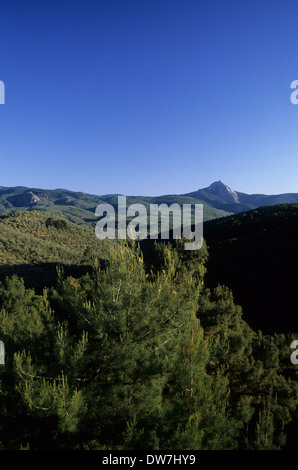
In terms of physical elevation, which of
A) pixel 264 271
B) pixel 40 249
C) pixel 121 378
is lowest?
pixel 264 271

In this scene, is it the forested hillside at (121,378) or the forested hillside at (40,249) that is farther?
the forested hillside at (40,249)

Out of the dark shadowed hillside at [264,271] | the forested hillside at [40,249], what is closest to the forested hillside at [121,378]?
the forested hillside at [40,249]

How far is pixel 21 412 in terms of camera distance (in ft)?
20.6

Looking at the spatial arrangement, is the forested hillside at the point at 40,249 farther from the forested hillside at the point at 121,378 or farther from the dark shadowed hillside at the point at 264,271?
the dark shadowed hillside at the point at 264,271

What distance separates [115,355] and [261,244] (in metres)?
32.3

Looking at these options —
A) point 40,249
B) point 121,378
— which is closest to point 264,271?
point 121,378

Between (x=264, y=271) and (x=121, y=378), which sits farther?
(x=264, y=271)

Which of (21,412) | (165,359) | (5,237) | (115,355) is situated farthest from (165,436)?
(5,237)

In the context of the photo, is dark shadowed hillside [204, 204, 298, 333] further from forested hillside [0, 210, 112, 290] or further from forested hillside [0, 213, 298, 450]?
forested hillside [0, 213, 298, 450]

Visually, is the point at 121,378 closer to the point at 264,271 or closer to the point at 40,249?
the point at 264,271

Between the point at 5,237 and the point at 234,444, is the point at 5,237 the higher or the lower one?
the higher one

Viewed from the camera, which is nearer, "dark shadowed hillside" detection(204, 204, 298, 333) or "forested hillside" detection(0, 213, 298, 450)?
"forested hillside" detection(0, 213, 298, 450)

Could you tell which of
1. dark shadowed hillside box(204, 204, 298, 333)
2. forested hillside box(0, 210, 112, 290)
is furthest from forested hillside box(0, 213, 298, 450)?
dark shadowed hillside box(204, 204, 298, 333)
